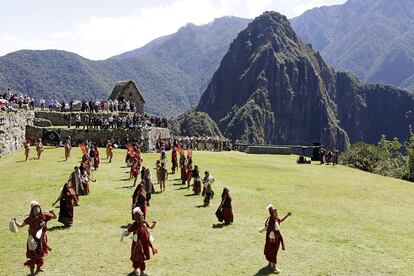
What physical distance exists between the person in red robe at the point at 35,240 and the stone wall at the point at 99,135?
30698 millimetres

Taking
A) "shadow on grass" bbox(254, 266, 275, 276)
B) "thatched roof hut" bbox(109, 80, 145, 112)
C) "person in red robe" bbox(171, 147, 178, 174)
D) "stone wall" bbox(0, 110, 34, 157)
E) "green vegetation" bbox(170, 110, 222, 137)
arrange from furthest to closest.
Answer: "green vegetation" bbox(170, 110, 222, 137) → "thatched roof hut" bbox(109, 80, 145, 112) → "stone wall" bbox(0, 110, 34, 157) → "person in red robe" bbox(171, 147, 178, 174) → "shadow on grass" bbox(254, 266, 275, 276)

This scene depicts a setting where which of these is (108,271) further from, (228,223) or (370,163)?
(370,163)

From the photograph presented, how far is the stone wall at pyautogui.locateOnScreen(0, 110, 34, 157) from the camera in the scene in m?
36.5

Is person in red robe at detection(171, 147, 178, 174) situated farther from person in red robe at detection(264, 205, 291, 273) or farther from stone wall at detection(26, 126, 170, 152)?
person in red robe at detection(264, 205, 291, 273)

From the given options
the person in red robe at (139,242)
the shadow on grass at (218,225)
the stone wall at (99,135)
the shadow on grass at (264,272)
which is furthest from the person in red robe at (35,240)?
the stone wall at (99,135)

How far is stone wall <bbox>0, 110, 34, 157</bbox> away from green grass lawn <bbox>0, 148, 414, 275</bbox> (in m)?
4.93

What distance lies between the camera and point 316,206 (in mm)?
23891

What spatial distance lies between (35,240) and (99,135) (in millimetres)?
33345

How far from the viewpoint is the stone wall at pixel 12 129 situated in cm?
3647

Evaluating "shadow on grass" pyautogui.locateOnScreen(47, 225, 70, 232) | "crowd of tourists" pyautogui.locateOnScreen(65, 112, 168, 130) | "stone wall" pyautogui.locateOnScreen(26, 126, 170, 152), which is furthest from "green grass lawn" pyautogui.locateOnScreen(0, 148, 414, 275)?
"crowd of tourists" pyautogui.locateOnScreen(65, 112, 168, 130)

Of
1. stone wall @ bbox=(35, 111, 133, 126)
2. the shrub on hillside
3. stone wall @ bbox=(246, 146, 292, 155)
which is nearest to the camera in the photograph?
the shrub on hillside

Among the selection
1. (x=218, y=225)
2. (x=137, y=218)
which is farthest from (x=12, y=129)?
(x=137, y=218)

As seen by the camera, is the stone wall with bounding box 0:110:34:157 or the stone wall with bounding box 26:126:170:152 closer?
the stone wall with bounding box 0:110:34:157

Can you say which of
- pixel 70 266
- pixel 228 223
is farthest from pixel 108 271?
pixel 228 223
